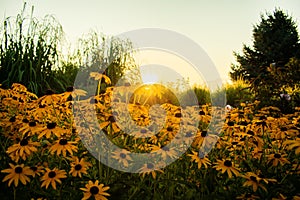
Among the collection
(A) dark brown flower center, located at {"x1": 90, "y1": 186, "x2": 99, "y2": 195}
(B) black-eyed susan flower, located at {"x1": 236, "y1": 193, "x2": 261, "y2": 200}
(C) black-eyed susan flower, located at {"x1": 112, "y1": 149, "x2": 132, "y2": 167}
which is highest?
(C) black-eyed susan flower, located at {"x1": 112, "y1": 149, "x2": 132, "y2": 167}

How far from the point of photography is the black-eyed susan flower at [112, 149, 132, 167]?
73.1 inches

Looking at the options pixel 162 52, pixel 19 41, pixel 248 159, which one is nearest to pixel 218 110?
pixel 248 159

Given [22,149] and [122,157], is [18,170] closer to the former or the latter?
[22,149]

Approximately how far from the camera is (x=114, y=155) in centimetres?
193

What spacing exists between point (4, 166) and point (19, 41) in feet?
13.6

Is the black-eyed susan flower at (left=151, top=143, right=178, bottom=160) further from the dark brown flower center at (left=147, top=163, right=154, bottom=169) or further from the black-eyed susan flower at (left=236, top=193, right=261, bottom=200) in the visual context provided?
the black-eyed susan flower at (left=236, top=193, right=261, bottom=200)

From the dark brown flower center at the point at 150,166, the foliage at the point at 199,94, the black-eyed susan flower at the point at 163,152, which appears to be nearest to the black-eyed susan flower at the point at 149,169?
the dark brown flower center at the point at 150,166

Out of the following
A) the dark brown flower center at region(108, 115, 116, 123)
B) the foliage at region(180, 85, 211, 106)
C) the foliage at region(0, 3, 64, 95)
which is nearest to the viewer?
the dark brown flower center at region(108, 115, 116, 123)

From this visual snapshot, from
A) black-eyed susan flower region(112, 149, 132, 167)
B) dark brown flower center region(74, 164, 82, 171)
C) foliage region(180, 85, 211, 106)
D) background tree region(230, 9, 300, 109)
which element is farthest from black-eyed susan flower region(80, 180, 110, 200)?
background tree region(230, 9, 300, 109)

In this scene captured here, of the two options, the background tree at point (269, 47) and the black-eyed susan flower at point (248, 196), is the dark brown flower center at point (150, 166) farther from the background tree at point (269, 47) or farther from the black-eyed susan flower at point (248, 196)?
the background tree at point (269, 47)

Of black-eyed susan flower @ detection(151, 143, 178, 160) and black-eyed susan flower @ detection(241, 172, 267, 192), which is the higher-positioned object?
black-eyed susan flower @ detection(151, 143, 178, 160)

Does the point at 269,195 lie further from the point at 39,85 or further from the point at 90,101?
the point at 39,85

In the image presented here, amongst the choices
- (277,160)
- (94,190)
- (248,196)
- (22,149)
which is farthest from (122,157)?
(277,160)

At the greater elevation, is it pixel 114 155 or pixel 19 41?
pixel 19 41
